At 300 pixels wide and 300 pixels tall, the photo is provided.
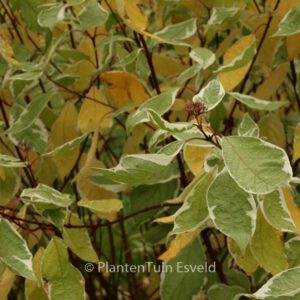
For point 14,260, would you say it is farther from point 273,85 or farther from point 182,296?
point 273,85

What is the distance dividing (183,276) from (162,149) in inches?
14.8

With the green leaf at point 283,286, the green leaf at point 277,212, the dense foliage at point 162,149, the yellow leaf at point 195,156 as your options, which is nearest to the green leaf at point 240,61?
the dense foliage at point 162,149

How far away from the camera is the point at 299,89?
3.58 feet

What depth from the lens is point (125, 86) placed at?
106 cm

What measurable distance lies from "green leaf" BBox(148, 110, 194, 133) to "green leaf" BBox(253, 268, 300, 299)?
196mm

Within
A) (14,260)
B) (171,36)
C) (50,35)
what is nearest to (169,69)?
(171,36)

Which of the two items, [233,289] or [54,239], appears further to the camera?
[233,289]

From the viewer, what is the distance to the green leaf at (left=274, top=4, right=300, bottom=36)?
0.94 meters

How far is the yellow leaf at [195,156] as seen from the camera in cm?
87

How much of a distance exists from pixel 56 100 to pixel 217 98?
2.04 feet

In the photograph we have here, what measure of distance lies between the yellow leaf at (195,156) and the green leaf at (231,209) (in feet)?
0.45

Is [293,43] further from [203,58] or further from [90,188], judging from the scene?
[90,188]

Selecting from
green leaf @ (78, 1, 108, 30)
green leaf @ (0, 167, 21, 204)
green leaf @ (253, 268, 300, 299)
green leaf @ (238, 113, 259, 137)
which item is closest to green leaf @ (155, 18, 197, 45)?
green leaf @ (78, 1, 108, 30)

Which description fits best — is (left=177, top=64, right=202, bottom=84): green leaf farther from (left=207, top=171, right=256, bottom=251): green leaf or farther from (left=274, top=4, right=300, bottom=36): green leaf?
(left=207, top=171, right=256, bottom=251): green leaf
